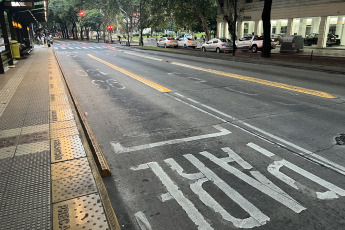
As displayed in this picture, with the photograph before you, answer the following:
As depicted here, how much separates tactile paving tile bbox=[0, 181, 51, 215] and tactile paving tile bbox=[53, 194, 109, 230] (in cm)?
A: 27

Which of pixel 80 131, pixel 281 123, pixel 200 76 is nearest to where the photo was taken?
pixel 80 131

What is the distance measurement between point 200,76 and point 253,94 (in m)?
4.65

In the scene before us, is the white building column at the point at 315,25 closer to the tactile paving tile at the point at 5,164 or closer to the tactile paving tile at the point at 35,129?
the tactile paving tile at the point at 35,129

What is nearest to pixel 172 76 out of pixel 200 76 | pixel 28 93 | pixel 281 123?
pixel 200 76

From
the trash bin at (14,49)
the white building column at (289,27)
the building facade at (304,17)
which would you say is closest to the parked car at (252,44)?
the building facade at (304,17)

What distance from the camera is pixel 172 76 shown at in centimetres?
1429

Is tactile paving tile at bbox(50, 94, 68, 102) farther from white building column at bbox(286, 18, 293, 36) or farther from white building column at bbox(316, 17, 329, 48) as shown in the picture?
white building column at bbox(286, 18, 293, 36)

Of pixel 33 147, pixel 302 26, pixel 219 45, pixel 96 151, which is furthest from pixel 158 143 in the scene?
pixel 302 26

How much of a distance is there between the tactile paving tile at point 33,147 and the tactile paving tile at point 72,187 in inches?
54.2

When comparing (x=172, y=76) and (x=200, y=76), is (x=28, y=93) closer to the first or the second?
(x=172, y=76)

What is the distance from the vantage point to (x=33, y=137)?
227 inches

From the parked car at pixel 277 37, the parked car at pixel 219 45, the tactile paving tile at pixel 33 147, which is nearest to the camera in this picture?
the tactile paving tile at pixel 33 147

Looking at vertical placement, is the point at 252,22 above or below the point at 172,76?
above

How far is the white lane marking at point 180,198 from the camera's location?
3.37m
